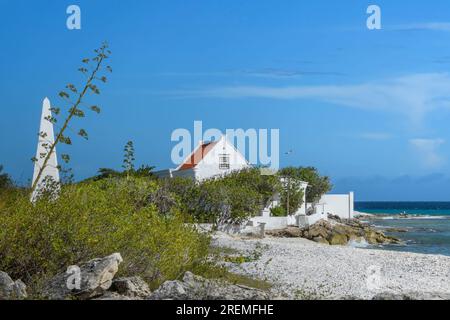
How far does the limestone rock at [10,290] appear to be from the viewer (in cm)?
987

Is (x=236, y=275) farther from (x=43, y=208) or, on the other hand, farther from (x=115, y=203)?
(x=43, y=208)

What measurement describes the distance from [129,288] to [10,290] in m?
1.73

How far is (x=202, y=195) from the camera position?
3597 centimetres

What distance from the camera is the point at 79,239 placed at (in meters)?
11.7

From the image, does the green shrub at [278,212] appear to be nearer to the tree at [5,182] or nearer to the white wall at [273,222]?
the white wall at [273,222]

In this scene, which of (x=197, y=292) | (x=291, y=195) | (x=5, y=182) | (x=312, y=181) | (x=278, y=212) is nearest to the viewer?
(x=197, y=292)

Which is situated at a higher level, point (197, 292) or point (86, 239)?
point (86, 239)

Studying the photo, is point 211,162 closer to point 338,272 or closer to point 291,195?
point 291,195

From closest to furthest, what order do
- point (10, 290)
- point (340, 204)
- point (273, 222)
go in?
point (10, 290), point (273, 222), point (340, 204)

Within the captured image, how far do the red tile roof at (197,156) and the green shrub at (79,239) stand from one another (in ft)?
109

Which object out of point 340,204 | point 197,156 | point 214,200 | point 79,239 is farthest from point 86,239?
point 340,204

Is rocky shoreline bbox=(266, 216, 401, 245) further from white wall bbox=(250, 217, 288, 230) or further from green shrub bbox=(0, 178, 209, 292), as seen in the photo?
green shrub bbox=(0, 178, 209, 292)

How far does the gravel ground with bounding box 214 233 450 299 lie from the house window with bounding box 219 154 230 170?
2133 centimetres
